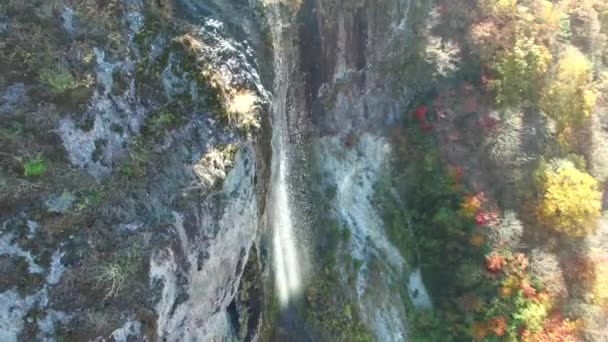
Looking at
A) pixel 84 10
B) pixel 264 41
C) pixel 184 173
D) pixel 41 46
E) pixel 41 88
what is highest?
pixel 264 41

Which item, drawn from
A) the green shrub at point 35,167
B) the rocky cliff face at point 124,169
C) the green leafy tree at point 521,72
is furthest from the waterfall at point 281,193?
the green leafy tree at point 521,72

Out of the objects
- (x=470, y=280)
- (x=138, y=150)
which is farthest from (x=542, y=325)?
(x=138, y=150)

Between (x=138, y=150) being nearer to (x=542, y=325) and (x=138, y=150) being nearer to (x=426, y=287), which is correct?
(x=426, y=287)

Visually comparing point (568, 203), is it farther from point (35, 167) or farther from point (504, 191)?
point (35, 167)

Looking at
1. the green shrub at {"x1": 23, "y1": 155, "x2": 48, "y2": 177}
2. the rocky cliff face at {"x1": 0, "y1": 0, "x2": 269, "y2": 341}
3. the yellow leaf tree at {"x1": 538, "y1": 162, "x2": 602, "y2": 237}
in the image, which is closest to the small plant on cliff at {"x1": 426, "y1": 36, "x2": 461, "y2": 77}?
the yellow leaf tree at {"x1": 538, "y1": 162, "x2": 602, "y2": 237}

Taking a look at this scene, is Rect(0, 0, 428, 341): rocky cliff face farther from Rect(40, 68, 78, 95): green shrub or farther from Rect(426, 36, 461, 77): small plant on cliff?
Rect(426, 36, 461, 77): small plant on cliff

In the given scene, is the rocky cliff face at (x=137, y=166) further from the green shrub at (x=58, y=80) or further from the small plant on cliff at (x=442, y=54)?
the small plant on cliff at (x=442, y=54)

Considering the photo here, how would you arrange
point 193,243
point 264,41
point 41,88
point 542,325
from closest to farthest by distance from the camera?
1. point 41,88
2. point 193,243
3. point 264,41
4. point 542,325

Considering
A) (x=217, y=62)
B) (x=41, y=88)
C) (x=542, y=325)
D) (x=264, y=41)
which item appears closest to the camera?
(x=41, y=88)
